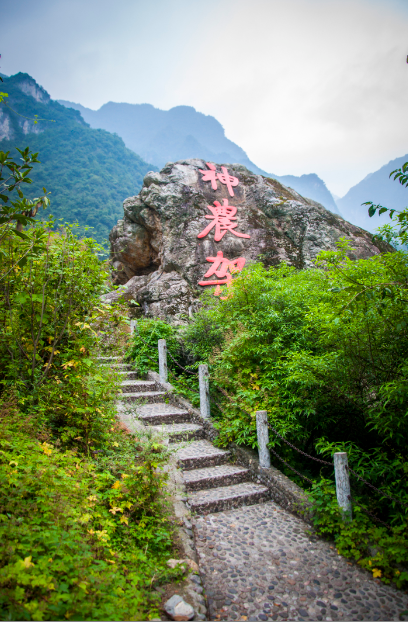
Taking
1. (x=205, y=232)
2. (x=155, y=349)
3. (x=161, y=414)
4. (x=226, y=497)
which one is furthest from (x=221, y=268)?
(x=226, y=497)

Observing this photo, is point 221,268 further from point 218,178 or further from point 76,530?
point 76,530

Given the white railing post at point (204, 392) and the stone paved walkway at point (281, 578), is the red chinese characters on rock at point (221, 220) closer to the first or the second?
the white railing post at point (204, 392)

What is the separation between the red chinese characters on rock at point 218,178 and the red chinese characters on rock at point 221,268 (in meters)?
2.91

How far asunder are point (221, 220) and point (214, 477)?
8344 millimetres

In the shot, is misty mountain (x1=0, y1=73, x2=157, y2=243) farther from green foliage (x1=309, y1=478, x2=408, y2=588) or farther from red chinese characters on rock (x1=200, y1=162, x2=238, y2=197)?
green foliage (x1=309, y1=478, x2=408, y2=588)

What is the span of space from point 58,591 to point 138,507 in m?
1.31

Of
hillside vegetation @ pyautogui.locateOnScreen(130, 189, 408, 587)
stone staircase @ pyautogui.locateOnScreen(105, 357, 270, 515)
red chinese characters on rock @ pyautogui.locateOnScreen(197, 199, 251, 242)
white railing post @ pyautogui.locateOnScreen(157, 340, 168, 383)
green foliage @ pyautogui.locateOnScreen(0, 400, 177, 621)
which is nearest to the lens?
green foliage @ pyautogui.locateOnScreen(0, 400, 177, 621)

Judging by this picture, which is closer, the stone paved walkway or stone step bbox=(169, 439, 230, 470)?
the stone paved walkway

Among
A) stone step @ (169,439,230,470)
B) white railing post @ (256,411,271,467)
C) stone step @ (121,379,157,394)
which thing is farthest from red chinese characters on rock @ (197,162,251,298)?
white railing post @ (256,411,271,467)

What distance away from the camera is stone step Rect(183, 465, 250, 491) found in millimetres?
4234

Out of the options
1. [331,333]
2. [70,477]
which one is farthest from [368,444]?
[70,477]

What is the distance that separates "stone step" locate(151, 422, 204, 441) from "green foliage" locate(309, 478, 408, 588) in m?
2.14

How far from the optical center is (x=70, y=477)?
9.07 feet

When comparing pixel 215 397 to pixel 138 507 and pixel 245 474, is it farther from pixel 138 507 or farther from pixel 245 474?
pixel 138 507
